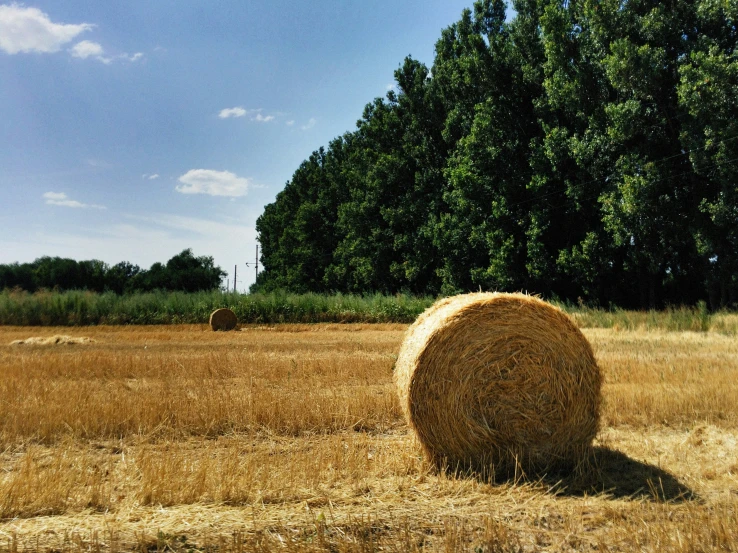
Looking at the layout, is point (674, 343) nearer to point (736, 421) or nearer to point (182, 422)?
point (736, 421)

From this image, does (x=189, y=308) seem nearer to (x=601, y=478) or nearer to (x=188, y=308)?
(x=188, y=308)

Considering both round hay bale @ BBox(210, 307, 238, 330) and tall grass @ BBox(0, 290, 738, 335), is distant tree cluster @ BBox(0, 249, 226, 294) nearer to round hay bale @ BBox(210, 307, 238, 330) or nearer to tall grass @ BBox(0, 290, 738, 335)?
tall grass @ BBox(0, 290, 738, 335)

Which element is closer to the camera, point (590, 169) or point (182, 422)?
point (182, 422)

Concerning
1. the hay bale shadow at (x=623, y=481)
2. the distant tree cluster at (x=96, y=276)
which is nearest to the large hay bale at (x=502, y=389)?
the hay bale shadow at (x=623, y=481)

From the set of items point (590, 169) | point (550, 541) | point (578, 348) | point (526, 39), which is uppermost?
point (526, 39)

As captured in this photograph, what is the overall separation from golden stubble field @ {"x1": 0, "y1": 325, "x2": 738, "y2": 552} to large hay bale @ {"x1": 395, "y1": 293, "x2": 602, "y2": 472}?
1.24ft

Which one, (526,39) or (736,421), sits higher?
(526,39)

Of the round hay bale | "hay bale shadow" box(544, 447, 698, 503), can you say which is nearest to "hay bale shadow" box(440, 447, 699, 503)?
"hay bale shadow" box(544, 447, 698, 503)

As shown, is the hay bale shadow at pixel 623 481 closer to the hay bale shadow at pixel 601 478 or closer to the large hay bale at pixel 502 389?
the hay bale shadow at pixel 601 478

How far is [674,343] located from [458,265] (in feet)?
61.5

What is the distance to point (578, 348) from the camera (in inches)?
252

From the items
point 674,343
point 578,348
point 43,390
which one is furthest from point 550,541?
point 674,343

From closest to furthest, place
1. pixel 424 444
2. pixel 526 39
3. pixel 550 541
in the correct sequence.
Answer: pixel 550 541 < pixel 424 444 < pixel 526 39

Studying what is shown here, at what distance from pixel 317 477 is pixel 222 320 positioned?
24584 mm
